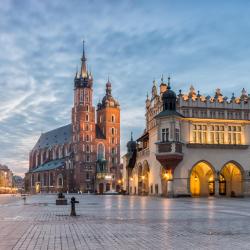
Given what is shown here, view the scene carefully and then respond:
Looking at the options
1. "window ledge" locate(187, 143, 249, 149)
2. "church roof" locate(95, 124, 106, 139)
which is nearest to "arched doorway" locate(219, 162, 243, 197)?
"window ledge" locate(187, 143, 249, 149)

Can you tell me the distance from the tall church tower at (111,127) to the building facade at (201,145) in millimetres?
100370

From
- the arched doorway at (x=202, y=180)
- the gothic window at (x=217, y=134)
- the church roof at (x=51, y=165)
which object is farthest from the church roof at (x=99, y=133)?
the gothic window at (x=217, y=134)

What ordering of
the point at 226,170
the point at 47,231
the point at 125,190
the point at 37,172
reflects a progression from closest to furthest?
the point at 47,231
the point at 226,170
the point at 125,190
the point at 37,172

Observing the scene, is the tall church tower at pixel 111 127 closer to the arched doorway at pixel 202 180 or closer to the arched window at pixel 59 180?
the arched window at pixel 59 180

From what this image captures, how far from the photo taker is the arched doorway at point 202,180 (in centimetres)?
7012

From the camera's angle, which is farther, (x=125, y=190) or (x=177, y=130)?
(x=125, y=190)

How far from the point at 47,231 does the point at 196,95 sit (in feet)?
180

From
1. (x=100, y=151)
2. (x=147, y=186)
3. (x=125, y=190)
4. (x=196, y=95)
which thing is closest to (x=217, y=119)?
(x=196, y=95)

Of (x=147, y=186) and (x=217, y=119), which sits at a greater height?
(x=217, y=119)

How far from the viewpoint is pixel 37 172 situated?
186000 mm

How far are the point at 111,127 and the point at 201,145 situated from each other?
112 meters

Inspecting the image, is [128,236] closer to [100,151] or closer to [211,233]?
[211,233]

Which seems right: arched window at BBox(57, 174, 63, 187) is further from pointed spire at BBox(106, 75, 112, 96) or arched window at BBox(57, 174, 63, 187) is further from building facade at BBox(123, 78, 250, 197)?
building facade at BBox(123, 78, 250, 197)

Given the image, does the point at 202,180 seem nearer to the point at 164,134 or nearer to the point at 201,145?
the point at 201,145
